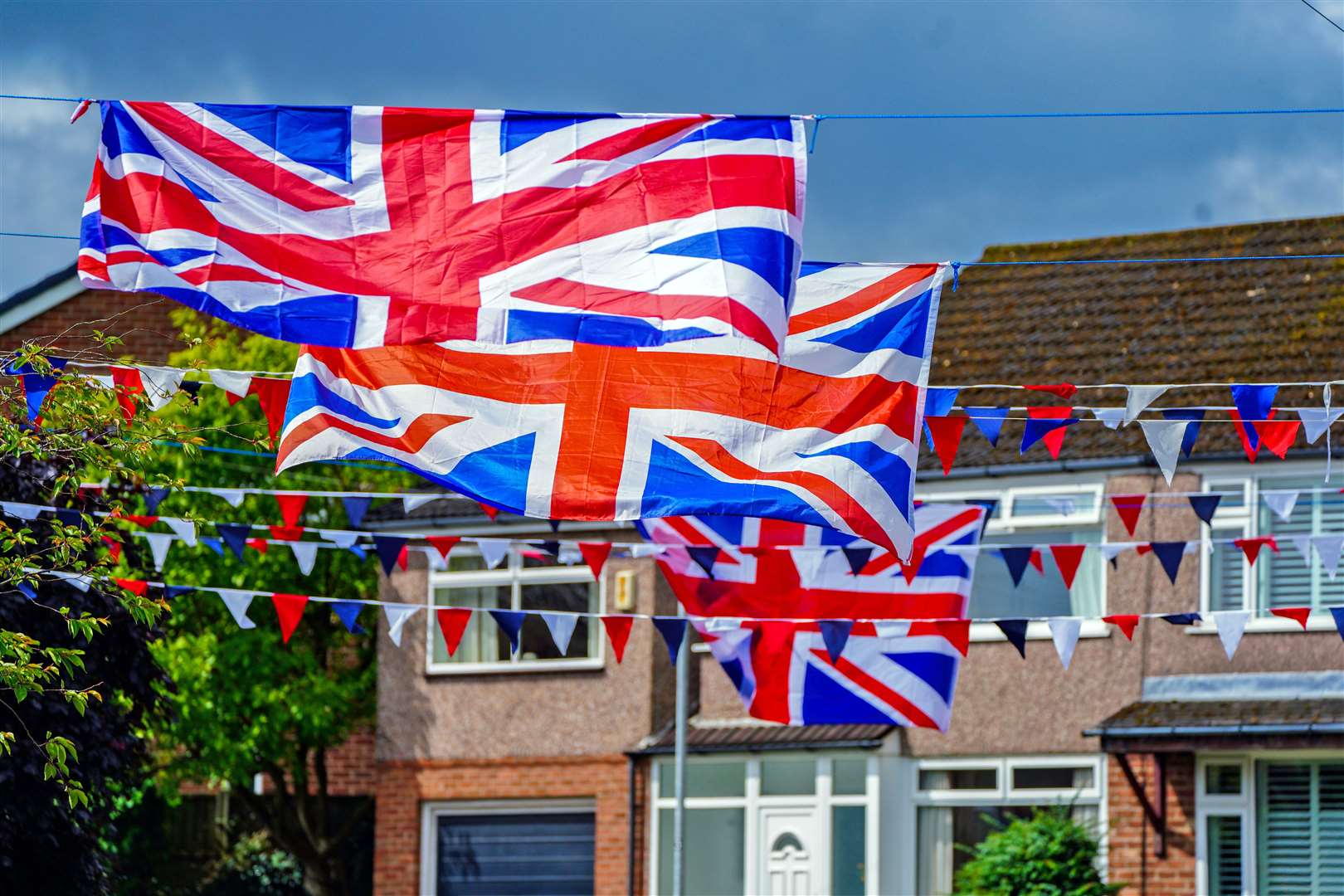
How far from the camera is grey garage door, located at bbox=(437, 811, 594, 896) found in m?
23.7

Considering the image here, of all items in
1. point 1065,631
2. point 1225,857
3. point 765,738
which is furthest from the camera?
point 765,738

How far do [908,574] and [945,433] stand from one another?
302 centimetres

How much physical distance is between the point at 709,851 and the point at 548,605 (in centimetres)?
334

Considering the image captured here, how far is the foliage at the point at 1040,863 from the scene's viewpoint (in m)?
19.1

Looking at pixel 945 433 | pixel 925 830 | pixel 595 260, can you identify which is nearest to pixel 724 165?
pixel 595 260

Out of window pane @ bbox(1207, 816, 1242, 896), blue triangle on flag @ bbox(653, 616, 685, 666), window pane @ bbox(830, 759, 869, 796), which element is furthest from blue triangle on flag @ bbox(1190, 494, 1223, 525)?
window pane @ bbox(830, 759, 869, 796)

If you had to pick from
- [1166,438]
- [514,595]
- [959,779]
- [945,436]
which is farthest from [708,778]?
[1166,438]

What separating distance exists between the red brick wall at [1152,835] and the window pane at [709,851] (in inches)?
157

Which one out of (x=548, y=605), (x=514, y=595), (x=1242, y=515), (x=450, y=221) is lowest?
(x=450, y=221)

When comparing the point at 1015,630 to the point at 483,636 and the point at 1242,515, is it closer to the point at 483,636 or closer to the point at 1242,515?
the point at 1242,515

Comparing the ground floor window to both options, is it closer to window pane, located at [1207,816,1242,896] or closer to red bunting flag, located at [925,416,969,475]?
window pane, located at [1207,816,1242,896]

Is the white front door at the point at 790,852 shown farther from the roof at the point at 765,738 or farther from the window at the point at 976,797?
the window at the point at 976,797

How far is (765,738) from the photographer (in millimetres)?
22422

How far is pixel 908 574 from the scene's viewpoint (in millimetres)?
15414
